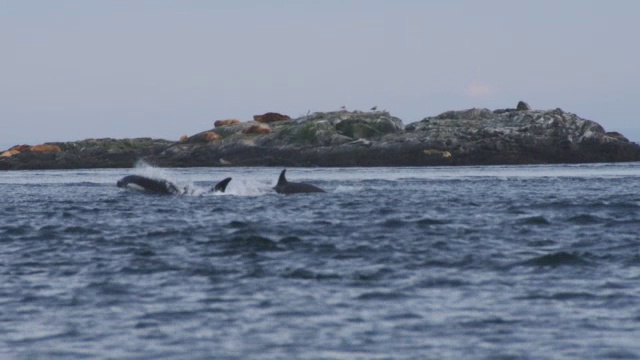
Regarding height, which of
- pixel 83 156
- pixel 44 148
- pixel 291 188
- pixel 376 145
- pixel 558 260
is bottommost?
pixel 558 260

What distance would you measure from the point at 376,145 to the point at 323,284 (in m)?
78.4

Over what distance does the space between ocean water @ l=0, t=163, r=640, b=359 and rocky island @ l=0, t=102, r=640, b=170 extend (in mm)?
60144

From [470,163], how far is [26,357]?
3156 inches

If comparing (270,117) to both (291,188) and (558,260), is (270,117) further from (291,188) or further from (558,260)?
(558,260)

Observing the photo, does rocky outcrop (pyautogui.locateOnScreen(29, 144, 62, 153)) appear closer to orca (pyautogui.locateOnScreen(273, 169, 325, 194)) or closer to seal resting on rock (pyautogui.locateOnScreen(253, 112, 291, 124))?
seal resting on rock (pyautogui.locateOnScreen(253, 112, 291, 124))

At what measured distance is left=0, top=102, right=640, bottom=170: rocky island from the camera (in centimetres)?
9262

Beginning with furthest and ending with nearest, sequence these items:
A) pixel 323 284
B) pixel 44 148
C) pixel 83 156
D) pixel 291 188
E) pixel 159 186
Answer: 1. pixel 44 148
2. pixel 83 156
3. pixel 159 186
4. pixel 291 188
5. pixel 323 284

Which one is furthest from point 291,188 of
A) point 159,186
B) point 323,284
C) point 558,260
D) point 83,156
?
point 83,156

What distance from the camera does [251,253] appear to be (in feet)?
70.3

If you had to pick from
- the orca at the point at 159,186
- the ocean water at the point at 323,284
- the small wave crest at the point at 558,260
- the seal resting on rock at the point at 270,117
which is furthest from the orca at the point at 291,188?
the seal resting on rock at the point at 270,117

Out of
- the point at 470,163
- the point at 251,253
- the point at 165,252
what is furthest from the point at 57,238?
the point at 470,163

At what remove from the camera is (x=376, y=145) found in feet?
312

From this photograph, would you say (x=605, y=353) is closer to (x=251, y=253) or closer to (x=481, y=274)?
(x=481, y=274)

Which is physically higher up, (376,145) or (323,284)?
(376,145)
